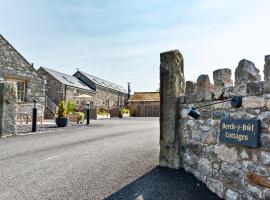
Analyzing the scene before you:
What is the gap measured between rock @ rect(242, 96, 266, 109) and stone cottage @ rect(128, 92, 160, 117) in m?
32.8

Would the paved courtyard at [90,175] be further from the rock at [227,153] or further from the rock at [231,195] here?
the rock at [227,153]

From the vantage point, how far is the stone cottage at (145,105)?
36594 millimetres

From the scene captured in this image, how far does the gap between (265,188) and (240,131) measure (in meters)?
0.73

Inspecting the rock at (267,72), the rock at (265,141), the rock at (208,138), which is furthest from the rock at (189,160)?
the rock at (267,72)

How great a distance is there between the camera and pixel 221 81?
4.04m

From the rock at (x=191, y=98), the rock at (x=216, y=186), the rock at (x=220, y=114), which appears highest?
the rock at (x=191, y=98)

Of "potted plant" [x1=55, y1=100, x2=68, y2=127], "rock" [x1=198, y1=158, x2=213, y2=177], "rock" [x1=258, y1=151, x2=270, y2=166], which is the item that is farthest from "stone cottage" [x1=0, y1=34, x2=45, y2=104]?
"rock" [x1=258, y1=151, x2=270, y2=166]

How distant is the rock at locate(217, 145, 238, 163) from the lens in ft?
11.7

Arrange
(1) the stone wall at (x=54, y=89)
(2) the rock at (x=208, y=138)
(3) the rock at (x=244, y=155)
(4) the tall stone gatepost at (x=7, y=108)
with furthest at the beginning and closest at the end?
(1) the stone wall at (x=54, y=89) < (4) the tall stone gatepost at (x=7, y=108) < (2) the rock at (x=208, y=138) < (3) the rock at (x=244, y=155)

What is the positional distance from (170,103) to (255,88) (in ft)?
8.14

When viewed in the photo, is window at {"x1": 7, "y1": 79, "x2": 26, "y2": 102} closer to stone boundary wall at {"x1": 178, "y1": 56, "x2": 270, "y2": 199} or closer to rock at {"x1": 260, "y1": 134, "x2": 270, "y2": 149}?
stone boundary wall at {"x1": 178, "y1": 56, "x2": 270, "y2": 199}

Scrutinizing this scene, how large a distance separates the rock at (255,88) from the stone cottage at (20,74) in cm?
1559

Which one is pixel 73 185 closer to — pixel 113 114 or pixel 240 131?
pixel 240 131

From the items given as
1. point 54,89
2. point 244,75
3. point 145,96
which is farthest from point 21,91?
point 145,96
